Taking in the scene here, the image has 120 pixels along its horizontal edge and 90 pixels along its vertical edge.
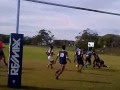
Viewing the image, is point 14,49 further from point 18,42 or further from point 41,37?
point 41,37

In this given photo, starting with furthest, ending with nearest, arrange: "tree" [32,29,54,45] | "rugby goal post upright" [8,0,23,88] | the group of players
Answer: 1. "tree" [32,29,54,45]
2. the group of players
3. "rugby goal post upright" [8,0,23,88]

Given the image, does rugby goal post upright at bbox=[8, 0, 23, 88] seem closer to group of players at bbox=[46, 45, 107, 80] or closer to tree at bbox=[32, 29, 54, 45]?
group of players at bbox=[46, 45, 107, 80]

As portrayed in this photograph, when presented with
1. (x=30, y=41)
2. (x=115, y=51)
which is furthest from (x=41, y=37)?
(x=115, y=51)

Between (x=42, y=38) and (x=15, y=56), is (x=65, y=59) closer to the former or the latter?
(x=15, y=56)

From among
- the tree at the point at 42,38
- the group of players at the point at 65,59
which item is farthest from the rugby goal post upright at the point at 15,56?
the tree at the point at 42,38

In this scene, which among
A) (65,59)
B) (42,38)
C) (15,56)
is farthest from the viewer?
(42,38)

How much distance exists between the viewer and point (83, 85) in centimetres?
2166

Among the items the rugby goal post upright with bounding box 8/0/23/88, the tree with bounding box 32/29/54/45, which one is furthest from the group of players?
the tree with bounding box 32/29/54/45

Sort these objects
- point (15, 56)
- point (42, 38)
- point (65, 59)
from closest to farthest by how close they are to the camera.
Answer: point (15, 56)
point (65, 59)
point (42, 38)

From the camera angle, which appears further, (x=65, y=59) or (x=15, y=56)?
(x=65, y=59)

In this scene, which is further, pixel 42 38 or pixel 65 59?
pixel 42 38

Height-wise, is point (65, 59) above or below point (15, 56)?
below

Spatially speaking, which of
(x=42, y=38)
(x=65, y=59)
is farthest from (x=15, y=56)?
(x=42, y=38)

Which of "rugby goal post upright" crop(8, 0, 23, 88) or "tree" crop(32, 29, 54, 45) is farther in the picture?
"tree" crop(32, 29, 54, 45)
